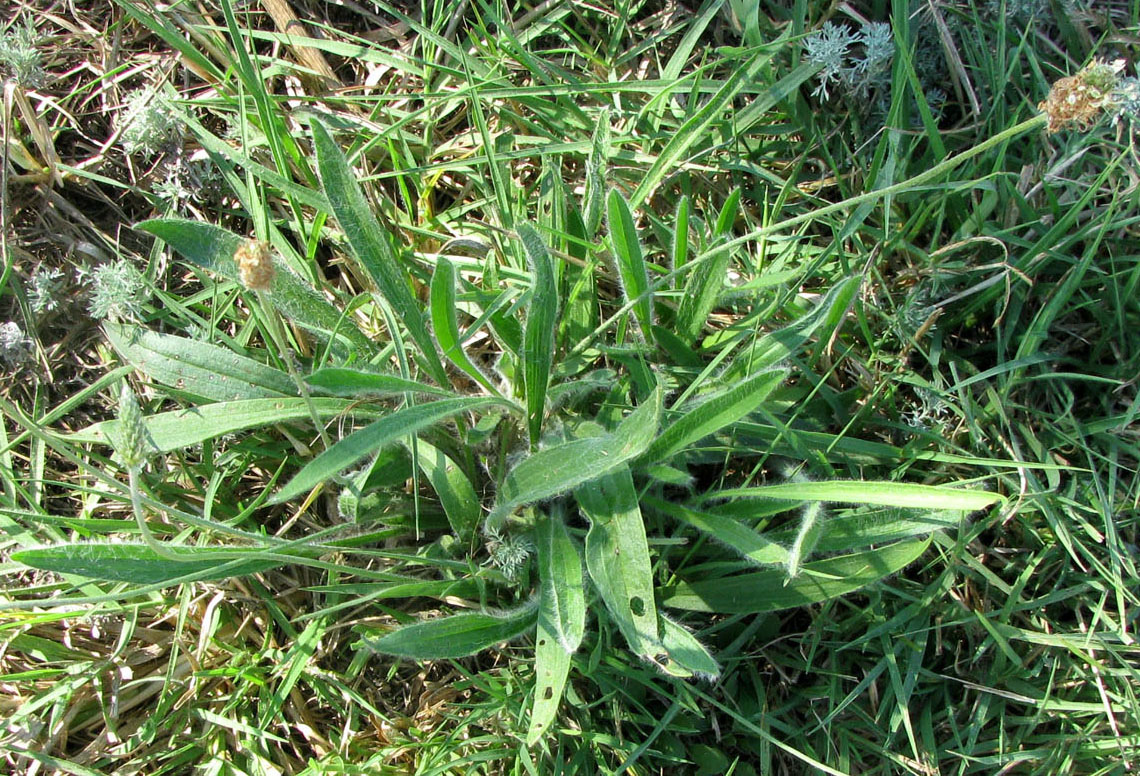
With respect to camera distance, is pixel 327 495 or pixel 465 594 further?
pixel 327 495

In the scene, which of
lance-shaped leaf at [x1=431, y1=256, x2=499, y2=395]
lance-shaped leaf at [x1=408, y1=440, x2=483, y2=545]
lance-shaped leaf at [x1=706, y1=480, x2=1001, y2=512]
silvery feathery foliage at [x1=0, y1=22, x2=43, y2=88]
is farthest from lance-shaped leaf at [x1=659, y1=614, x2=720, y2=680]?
silvery feathery foliage at [x1=0, y1=22, x2=43, y2=88]

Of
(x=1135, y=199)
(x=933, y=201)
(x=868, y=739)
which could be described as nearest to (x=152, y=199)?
(x=933, y=201)

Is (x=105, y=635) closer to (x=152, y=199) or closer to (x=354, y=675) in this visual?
(x=354, y=675)

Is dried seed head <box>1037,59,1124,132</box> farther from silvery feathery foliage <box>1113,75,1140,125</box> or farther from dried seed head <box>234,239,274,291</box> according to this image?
dried seed head <box>234,239,274,291</box>

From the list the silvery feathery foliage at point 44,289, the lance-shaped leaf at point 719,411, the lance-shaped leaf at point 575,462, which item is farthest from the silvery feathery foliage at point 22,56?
the lance-shaped leaf at point 719,411

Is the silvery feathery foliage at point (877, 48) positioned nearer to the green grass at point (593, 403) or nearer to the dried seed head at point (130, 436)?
the green grass at point (593, 403)
